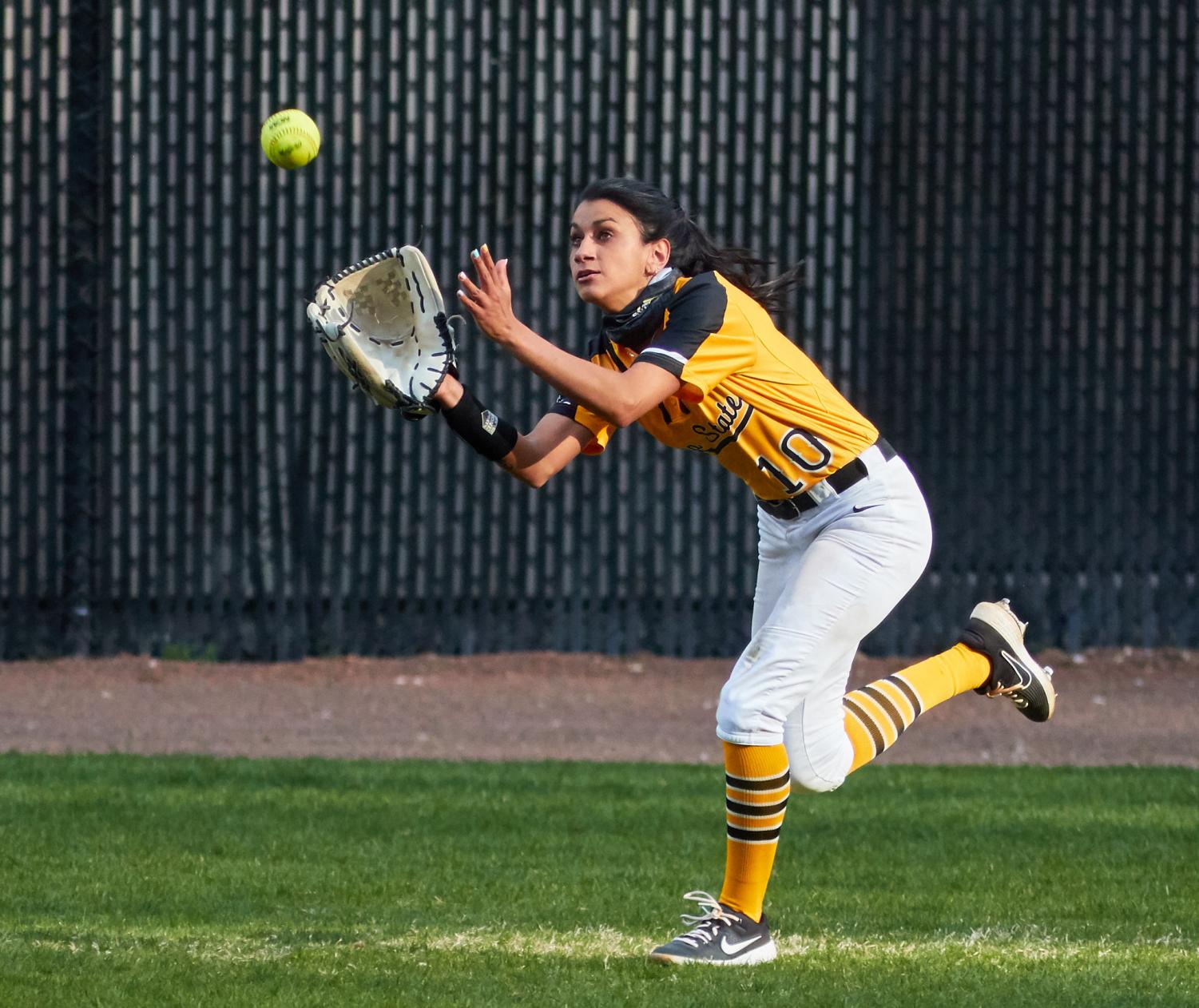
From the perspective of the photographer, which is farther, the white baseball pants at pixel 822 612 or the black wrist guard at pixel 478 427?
the black wrist guard at pixel 478 427

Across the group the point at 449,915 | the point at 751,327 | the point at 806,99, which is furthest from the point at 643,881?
the point at 806,99

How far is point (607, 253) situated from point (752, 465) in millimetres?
640

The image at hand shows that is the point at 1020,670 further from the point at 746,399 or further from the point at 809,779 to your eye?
the point at 746,399

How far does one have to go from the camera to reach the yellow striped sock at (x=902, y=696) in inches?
185

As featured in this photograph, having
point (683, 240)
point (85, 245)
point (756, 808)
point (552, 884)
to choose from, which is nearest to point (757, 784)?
point (756, 808)

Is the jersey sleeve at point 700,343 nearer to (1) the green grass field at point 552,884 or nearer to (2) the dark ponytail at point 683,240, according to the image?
(2) the dark ponytail at point 683,240

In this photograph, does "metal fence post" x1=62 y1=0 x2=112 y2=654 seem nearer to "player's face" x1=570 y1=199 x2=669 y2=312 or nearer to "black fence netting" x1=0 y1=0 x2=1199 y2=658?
"black fence netting" x1=0 y1=0 x2=1199 y2=658

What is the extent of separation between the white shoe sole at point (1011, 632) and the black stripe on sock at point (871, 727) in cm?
71

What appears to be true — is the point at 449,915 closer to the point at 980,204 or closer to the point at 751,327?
the point at 751,327

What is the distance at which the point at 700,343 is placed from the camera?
4426mm

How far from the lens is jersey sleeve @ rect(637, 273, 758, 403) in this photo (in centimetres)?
437

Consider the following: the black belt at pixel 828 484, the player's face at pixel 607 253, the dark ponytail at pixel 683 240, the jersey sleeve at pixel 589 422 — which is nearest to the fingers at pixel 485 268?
the player's face at pixel 607 253

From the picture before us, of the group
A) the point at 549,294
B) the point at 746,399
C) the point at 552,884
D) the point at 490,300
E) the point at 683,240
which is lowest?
the point at 552,884

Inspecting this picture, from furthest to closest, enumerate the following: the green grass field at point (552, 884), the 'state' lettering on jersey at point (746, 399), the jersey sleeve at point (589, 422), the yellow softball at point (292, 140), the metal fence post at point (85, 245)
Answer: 1. the metal fence post at point (85, 245)
2. the yellow softball at point (292, 140)
3. the jersey sleeve at point (589, 422)
4. the 'state' lettering on jersey at point (746, 399)
5. the green grass field at point (552, 884)
